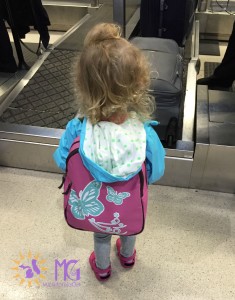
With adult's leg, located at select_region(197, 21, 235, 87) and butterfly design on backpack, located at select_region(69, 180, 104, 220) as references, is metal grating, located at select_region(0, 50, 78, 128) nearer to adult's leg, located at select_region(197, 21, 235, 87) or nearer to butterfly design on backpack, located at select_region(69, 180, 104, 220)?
butterfly design on backpack, located at select_region(69, 180, 104, 220)

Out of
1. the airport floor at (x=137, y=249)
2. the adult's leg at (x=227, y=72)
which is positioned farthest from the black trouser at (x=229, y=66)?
the airport floor at (x=137, y=249)

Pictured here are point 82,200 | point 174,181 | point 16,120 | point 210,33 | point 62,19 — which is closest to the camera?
point 82,200

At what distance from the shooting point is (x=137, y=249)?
3.90ft

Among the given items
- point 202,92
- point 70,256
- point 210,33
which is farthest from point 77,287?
point 210,33

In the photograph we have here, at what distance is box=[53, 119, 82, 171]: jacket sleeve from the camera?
765mm

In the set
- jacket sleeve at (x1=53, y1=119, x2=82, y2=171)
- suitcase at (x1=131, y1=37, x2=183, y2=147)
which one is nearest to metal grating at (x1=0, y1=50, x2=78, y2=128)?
suitcase at (x1=131, y1=37, x2=183, y2=147)

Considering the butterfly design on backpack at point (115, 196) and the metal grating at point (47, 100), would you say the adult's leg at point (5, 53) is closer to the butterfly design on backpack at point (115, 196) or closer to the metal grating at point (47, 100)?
the metal grating at point (47, 100)

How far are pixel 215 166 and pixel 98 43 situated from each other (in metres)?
0.91

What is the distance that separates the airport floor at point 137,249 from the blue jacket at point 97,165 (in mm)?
468

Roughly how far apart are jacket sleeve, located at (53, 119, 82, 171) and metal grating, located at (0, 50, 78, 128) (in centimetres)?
68

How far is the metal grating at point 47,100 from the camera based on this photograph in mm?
1569

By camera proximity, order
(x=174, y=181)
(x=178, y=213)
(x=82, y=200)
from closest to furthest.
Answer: (x=82, y=200), (x=178, y=213), (x=174, y=181)

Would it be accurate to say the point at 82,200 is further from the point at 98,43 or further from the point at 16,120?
the point at 16,120

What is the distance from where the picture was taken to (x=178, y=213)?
1.32 m
